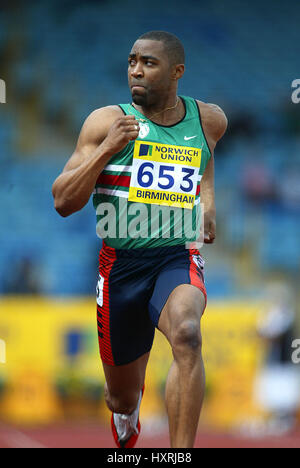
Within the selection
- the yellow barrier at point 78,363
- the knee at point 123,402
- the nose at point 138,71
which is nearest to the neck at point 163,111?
the nose at point 138,71

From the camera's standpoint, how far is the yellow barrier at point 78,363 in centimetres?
972

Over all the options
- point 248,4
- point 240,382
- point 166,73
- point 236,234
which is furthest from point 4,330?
point 248,4

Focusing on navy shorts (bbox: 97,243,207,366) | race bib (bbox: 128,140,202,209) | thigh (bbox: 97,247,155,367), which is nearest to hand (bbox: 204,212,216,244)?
navy shorts (bbox: 97,243,207,366)

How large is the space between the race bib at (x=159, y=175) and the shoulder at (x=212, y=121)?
30cm

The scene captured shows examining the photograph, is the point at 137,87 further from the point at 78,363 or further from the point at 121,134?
the point at 78,363

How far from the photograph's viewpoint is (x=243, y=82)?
12969 mm

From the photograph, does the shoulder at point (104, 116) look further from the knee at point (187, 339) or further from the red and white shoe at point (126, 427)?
the red and white shoe at point (126, 427)

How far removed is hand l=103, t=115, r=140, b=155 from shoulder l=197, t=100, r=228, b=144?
25.7 inches

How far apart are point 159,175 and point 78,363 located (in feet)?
18.6

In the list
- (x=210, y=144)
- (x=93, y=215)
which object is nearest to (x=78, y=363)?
(x=93, y=215)

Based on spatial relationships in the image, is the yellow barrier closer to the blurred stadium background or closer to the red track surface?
the blurred stadium background

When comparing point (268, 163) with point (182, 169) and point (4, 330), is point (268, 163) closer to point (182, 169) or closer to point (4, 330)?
point (4, 330)

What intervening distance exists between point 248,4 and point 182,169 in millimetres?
9416

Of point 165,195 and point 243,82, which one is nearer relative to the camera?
point 165,195
